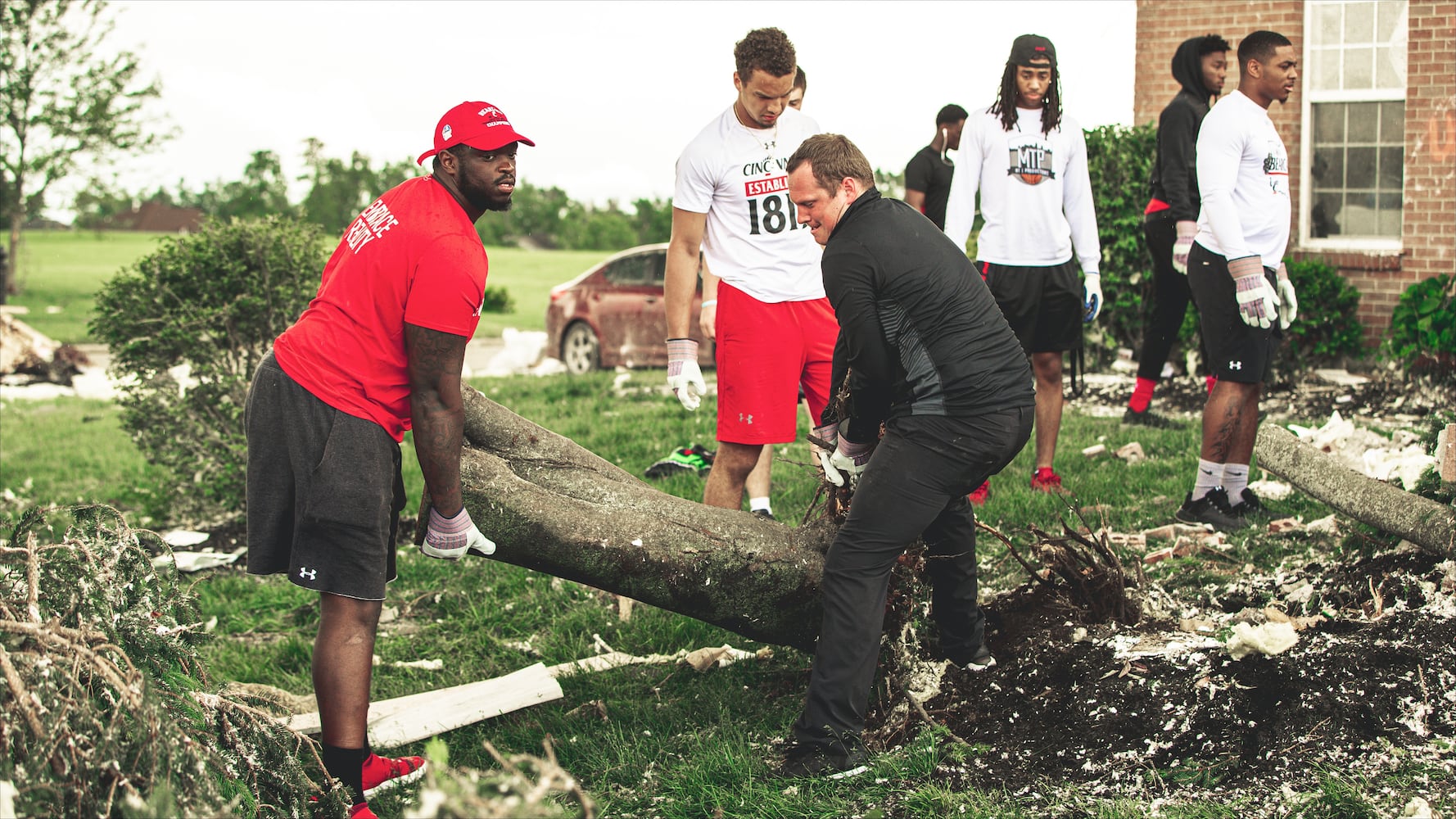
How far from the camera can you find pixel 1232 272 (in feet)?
17.7

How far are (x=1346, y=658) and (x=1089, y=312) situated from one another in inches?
128

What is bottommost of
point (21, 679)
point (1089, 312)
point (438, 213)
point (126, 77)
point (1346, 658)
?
point (1346, 658)

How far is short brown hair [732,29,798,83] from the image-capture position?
487 cm

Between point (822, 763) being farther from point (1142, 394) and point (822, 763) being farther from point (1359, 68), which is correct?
point (1359, 68)

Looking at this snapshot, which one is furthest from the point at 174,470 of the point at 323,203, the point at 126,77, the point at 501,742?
the point at 323,203

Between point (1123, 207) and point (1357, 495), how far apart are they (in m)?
6.32

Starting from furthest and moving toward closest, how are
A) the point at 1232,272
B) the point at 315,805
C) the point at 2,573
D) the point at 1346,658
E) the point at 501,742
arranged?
the point at 1232,272
the point at 501,742
the point at 1346,658
the point at 315,805
the point at 2,573

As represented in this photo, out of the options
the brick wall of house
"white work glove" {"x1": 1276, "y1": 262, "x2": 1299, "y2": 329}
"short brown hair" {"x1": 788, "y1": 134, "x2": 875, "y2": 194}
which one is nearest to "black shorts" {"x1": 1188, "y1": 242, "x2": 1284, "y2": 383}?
"white work glove" {"x1": 1276, "y1": 262, "x2": 1299, "y2": 329}

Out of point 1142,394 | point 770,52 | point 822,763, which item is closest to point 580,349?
point 1142,394

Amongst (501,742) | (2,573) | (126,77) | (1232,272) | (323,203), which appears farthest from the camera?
(323,203)

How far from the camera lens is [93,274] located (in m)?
35.2

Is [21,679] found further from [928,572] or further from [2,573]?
[928,572]

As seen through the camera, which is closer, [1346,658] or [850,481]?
[1346,658]

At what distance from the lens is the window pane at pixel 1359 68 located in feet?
33.3
